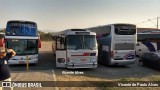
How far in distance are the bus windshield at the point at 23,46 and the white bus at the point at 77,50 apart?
3.20 meters

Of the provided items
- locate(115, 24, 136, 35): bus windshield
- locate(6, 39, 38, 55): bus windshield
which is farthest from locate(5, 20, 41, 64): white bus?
locate(115, 24, 136, 35): bus windshield

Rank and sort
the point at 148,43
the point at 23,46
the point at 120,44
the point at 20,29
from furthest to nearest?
the point at 148,43
the point at 20,29
the point at 23,46
the point at 120,44

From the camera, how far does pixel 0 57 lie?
702 centimetres

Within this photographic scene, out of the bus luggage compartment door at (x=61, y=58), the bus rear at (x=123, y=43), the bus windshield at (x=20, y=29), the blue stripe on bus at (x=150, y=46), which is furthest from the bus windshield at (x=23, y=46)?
the blue stripe on bus at (x=150, y=46)

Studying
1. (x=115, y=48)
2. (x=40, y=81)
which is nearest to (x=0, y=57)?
(x=40, y=81)

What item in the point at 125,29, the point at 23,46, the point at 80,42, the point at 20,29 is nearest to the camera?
the point at 80,42

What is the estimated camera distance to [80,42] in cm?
1806

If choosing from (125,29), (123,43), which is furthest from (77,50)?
(125,29)

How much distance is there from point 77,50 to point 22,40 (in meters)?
5.06

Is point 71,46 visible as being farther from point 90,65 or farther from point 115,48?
point 115,48

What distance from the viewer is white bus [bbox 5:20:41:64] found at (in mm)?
20062

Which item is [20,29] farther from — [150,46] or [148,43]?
[150,46]

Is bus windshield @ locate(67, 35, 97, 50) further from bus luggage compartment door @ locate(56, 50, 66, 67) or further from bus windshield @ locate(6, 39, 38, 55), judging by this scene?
bus windshield @ locate(6, 39, 38, 55)

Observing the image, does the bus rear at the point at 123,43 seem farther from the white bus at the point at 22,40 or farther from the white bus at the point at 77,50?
the white bus at the point at 22,40
